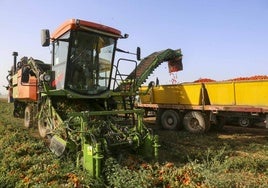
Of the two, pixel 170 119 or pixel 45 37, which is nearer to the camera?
pixel 45 37

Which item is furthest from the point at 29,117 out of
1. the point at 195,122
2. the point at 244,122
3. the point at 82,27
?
the point at 244,122

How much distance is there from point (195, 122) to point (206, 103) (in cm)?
83

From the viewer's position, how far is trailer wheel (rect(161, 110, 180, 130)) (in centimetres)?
1135

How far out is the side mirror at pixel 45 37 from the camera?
6.89 m

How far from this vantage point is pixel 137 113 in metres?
6.55

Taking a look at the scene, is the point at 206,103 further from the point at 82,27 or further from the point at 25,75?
the point at 25,75

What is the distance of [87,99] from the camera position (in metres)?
7.80

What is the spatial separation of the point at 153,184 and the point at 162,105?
24.8 ft

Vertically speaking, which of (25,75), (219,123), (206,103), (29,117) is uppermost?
(25,75)

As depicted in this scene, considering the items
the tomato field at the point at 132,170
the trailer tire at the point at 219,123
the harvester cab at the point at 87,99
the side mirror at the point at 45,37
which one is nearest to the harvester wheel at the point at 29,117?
the harvester cab at the point at 87,99

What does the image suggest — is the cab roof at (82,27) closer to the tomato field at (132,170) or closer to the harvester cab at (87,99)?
the harvester cab at (87,99)

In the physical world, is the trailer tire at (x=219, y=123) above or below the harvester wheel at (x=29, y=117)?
below

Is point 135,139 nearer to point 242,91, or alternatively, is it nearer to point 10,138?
point 10,138

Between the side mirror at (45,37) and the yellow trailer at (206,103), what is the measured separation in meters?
3.22
